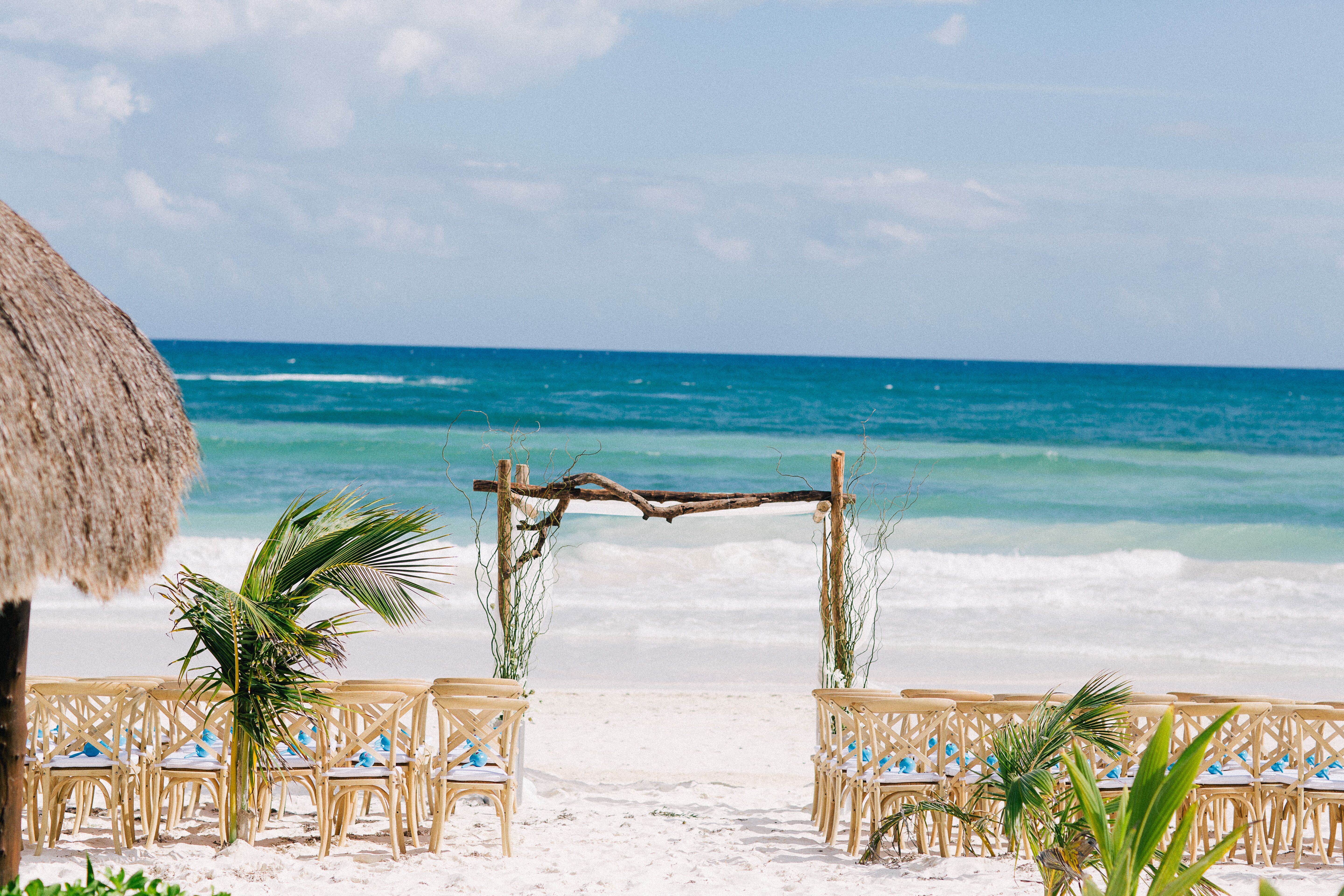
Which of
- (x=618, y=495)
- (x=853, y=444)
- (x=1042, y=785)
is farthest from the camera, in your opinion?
(x=853, y=444)

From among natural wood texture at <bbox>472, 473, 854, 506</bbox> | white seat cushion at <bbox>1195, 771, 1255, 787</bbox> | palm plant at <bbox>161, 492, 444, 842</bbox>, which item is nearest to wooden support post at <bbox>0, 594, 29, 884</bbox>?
palm plant at <bbox>161, 492, 444, 842</bbox>

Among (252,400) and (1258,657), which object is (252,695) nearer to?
(1258,657)

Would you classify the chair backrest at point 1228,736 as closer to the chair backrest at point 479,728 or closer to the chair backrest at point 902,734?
the chair backrest at point 902,734

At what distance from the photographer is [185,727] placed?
5.83 metres

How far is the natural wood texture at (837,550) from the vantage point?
7.21m

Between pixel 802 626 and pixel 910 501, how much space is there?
8.56m

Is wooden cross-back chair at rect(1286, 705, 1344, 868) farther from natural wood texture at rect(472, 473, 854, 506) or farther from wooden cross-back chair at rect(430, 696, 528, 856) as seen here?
wooden cross-back chair at rect(430, 696, 528, 856)

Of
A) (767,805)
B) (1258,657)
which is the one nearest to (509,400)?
(1258,657)

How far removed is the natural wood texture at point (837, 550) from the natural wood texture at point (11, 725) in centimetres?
441

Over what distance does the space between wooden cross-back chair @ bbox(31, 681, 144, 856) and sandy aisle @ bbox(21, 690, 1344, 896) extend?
0.14 metres

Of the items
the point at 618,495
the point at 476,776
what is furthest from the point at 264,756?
the point at 618,495

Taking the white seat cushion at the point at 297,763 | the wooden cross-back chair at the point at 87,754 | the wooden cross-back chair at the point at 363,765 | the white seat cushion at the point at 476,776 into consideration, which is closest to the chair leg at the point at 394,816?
the wooden cross-back chair at the point at 363,765

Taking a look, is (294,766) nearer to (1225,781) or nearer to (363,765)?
(363,765)

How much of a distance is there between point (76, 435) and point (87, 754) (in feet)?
Answer: 7.35
